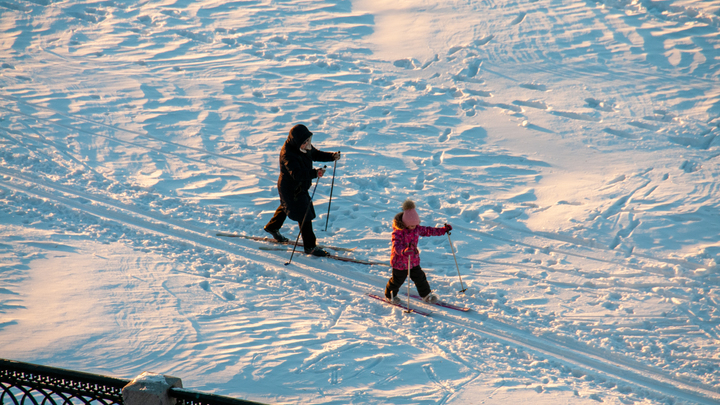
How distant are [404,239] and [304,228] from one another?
1729 millimetres

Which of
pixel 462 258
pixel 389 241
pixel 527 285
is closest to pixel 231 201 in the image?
pixel 389 241

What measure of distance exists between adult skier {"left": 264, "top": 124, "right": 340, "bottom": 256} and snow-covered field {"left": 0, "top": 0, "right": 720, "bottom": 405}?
39 centimetres

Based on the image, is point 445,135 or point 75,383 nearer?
point 75,383

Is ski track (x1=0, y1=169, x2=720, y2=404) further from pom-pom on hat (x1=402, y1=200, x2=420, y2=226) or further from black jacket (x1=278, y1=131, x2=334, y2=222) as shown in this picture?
pom-pom on hat (x1=402, y1=200, x2=420, y2=226)

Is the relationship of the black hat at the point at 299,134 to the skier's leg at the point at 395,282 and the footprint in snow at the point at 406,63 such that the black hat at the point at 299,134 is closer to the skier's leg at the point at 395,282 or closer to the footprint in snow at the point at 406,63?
the skier's leg at the point at 395,282

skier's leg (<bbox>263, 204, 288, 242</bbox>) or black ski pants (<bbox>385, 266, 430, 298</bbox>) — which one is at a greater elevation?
skier's leg (<bbox>263, 204, 288, 242</bbox>)

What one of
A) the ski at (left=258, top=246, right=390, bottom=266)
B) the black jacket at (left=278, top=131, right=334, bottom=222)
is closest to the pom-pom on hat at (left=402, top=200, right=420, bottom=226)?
the ski at (left=258, top=246, right=390, bottom=266)

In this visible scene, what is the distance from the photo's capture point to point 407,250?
5.61 metres

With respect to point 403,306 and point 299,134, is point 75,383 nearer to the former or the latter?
point 403,306

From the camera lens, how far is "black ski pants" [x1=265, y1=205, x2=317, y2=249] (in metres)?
6.80

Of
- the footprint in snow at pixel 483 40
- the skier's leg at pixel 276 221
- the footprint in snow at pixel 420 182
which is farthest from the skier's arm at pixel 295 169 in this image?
the footprint in snow at pixel 483 40

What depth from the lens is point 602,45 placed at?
417 inches

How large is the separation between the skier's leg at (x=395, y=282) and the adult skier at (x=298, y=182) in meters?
1.29

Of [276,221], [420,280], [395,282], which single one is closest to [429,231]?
[420,280]
